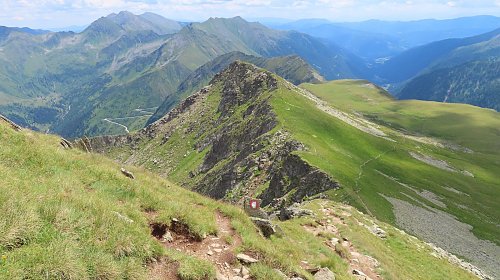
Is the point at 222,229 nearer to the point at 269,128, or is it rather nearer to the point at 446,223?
the point at 446,223

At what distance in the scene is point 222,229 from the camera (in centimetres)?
1752

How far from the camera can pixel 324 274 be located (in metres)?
17.4

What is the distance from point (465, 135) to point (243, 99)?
119071 mm

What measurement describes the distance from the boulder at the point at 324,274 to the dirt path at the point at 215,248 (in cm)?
413

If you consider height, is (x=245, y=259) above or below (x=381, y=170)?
above

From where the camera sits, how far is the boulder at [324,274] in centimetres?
1701

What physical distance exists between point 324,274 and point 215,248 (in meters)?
5.75

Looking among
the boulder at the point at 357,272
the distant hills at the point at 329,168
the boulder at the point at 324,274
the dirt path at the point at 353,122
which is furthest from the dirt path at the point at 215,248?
the dirt path at the point at 353,122

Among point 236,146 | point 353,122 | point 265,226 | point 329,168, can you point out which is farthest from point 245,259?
point 353,122

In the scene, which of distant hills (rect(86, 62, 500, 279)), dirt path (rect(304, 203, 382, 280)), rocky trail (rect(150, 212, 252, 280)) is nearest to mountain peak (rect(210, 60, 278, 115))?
distant hills (rect(86, 62, 500, 279))

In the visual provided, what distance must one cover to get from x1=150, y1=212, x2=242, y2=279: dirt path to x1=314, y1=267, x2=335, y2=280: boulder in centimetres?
413

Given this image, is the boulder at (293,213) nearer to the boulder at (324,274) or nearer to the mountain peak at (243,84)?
the boulder at (324,274)

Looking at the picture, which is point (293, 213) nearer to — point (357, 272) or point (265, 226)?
point (357, 272)

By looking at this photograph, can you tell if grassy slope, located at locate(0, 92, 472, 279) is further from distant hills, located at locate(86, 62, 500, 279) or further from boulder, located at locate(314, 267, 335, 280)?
distant hills, located at locate(86, 62, 500, 279)
